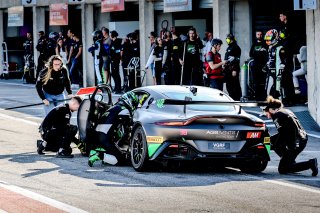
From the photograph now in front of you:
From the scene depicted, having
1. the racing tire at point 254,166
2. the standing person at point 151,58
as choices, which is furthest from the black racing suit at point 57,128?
the standing person at point 151,58

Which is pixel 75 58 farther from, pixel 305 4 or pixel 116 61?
pixel 305 4

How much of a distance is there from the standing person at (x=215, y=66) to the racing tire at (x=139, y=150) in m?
9.10

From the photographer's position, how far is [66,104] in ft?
58.8

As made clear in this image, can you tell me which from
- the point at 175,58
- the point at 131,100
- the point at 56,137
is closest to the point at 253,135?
the point at 131,100

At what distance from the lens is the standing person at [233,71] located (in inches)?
998

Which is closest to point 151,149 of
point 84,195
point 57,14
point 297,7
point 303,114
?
point 84,195

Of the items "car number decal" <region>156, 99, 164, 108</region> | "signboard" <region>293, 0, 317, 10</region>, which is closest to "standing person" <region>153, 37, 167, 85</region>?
"signboard" <region>293, 0, 317, 10</region>

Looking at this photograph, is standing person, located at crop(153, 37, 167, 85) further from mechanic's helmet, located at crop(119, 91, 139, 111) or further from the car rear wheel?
the car rear wheel

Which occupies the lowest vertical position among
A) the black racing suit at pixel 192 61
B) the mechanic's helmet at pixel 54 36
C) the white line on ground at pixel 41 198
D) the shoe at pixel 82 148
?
the white line on ground at pixel 41 198

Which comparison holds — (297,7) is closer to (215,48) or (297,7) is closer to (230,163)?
(215,48)

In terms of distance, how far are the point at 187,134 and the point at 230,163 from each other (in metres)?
0.78

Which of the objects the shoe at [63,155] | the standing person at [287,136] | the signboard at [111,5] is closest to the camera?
the standing person at [287,136]

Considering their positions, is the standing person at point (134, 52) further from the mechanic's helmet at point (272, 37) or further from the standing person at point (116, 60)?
the mechanic's helmet at point (272, 37)

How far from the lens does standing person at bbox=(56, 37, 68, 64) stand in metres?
36.2
